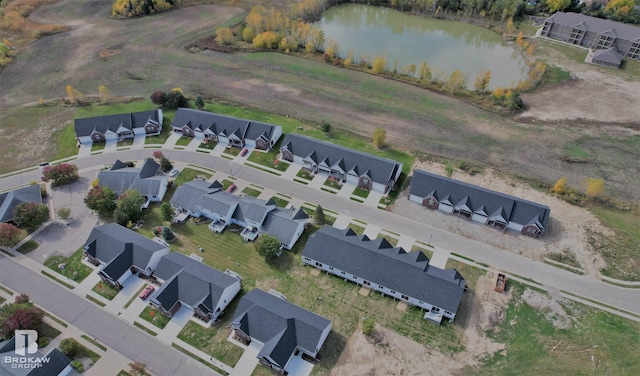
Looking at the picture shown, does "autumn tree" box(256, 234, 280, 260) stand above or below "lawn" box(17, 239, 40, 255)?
above

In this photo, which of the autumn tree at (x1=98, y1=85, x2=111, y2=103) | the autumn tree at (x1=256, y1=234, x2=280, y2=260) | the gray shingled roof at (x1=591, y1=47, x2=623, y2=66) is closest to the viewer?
the autumn tree at (x1=256, y1=234, x2=280, y2=260)

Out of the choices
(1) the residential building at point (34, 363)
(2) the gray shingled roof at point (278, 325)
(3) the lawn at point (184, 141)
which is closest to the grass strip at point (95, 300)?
(1) the residential building at point (34, 363)

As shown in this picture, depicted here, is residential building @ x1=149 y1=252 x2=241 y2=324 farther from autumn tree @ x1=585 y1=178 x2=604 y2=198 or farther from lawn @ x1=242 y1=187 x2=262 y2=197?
autumn tree @ x1=585 y1=178 x2=604 y2=198

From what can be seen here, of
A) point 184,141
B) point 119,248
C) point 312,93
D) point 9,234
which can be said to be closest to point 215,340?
point 119,248

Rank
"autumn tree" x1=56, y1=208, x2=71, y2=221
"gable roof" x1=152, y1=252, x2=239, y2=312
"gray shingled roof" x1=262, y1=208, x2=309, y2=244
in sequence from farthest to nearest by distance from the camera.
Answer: "autumn tree" x1=56, y1=208, x2=71, y2=221 < "gray shingled roof" x1=262, y1=208, x2=309, y2=244 < "gable roof" x1=152, y1=252, x2=239, y2=312

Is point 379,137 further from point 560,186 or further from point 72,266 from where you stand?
point 72,266

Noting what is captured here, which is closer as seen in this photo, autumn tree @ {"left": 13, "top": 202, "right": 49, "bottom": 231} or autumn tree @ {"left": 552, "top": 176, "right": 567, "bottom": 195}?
autumn tree @ {"left": 13, "top": 202, "right": 49, "bottom": 231}

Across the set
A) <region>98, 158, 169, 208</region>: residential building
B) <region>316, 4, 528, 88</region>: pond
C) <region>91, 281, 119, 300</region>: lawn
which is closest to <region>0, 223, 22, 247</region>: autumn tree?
<region>98, 158, 169, 208</region>: residential building
